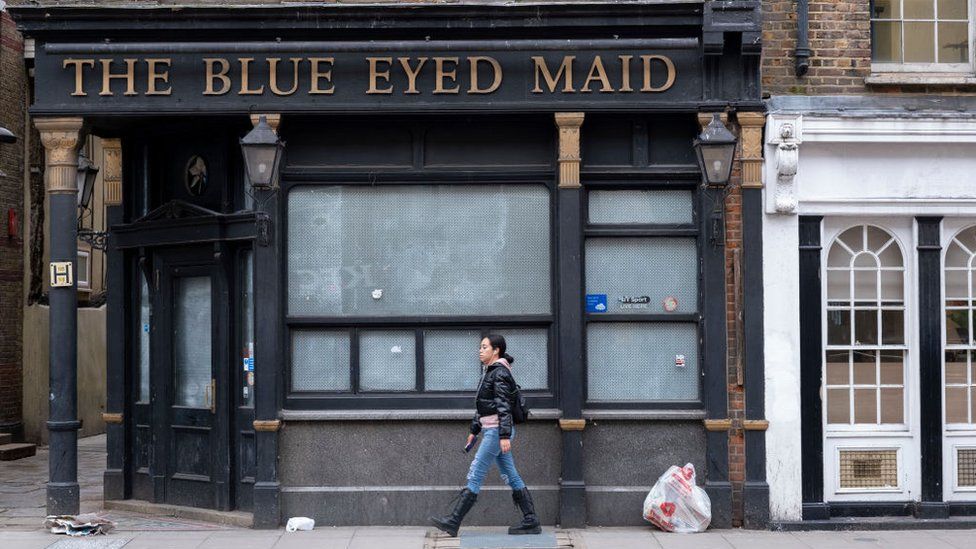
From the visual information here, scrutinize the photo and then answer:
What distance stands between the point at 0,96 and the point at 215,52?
8724mm

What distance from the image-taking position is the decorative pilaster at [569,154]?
11.3 meters

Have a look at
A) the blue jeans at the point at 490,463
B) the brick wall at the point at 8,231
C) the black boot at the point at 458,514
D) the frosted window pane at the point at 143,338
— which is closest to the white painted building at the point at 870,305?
the blue jeans at the point at 490,463

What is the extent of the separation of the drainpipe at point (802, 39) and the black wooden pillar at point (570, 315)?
7.11ft

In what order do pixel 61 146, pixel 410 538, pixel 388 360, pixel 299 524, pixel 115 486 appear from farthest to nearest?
pixel 115 486, pixel 388 360, pixel 61 146, pixel 299 524, pixel 410 538

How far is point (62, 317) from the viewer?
1141cm

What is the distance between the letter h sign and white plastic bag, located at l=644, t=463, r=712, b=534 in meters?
5.80

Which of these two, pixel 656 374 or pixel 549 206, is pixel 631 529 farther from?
pixel 549 206

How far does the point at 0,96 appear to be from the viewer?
1847 cm

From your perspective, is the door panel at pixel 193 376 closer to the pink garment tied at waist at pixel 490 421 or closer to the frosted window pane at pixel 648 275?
the pink garment tied at waist at pixel 490 421

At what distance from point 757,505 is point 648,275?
2368 millimetres

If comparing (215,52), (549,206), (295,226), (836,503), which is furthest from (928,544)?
(215,52)

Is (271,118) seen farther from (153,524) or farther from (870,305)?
(870,305)

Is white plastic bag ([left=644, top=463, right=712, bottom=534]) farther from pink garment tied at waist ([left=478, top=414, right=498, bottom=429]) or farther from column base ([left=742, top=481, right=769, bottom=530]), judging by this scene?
pink garment tied at waist ([left=478, top=414, right=498, bottom=429])

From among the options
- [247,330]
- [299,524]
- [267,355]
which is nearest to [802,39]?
[267,355]
